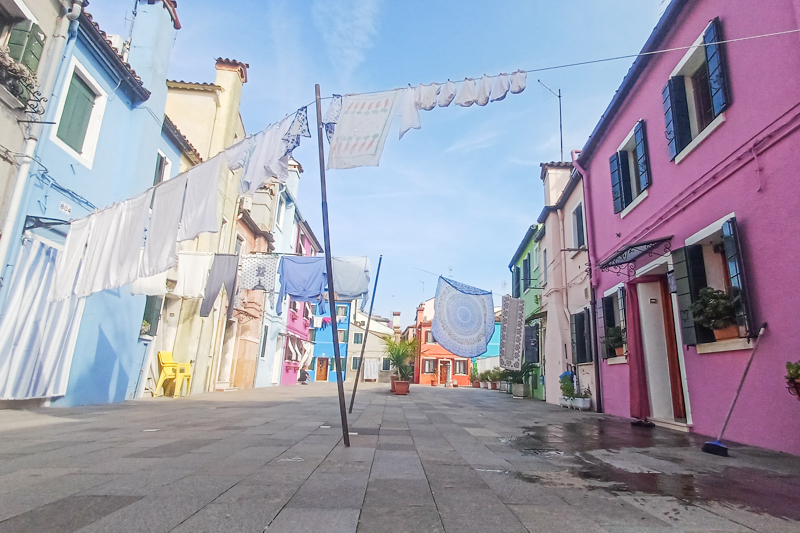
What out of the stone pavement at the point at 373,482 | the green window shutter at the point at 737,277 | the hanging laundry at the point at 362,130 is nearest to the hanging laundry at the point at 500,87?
the hanging laundry at the point at 362,130

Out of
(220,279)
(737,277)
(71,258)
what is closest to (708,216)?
(737,277)

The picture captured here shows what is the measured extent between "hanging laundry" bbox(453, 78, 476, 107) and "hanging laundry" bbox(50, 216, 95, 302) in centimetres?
605

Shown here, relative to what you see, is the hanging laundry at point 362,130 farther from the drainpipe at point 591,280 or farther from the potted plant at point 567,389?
the potted plant at point 567,389

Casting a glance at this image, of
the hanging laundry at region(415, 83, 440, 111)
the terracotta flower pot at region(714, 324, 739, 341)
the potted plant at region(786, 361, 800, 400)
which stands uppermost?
the hanging laundry at region(415, 83, 440, 111)

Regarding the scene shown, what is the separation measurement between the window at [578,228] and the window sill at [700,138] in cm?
521

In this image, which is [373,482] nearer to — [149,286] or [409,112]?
[409,112]

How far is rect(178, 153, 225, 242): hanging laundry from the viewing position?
6.38 m

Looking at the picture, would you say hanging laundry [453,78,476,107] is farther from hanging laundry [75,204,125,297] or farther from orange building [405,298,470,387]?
orange building [405,298,470,387]

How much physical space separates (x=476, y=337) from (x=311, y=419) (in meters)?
7.24

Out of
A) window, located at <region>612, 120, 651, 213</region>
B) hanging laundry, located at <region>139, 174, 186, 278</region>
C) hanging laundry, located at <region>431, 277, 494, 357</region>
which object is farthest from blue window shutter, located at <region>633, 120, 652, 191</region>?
hanging laundry, located at <region>139, 174, 186, 278</region>

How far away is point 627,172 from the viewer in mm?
8953

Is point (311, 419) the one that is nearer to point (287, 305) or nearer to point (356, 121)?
point (356, 121)

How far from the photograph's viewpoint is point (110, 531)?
2.06 metres

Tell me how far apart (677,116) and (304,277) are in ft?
32.8
